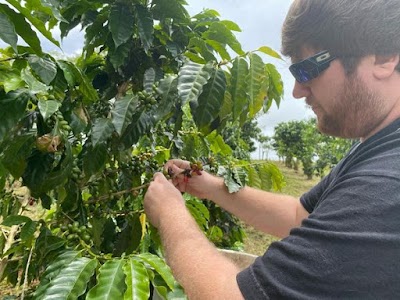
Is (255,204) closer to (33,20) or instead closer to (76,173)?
(76,173)

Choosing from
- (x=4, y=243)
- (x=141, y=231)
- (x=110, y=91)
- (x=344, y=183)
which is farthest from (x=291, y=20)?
(x=4, y=243)

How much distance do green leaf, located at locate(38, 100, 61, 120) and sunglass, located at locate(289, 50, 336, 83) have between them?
798mm

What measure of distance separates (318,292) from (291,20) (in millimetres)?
925

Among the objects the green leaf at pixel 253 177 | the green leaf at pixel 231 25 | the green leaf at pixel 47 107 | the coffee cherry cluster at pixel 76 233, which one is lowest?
the green leaf at pixel 253 177

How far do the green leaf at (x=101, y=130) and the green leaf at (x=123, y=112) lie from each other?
0.14ft

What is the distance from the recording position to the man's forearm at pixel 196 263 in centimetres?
104

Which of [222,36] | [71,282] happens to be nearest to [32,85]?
[71,282]

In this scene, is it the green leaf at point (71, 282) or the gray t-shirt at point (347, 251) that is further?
the green leaf at point (71, 282)

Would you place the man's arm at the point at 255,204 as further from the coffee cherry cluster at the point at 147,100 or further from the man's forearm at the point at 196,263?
the man's forearm at the point at 196,263

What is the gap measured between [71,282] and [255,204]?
1.14 meters

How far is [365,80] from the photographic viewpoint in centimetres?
124

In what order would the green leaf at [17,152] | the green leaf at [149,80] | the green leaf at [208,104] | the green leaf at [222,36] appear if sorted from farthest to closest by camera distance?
1. the green leaf at [222,36]
2. the green leaf at [149,80]
3. the green leaf at [208,104]
4. the green leaf at [17,152]

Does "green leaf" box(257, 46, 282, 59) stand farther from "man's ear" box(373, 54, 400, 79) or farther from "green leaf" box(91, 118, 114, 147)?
"green leaf" box(91, 118, 114, 147)

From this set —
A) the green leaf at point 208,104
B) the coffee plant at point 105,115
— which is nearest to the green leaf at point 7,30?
the coffee plant at point 105,115
